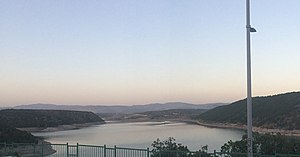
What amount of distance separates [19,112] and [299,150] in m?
111

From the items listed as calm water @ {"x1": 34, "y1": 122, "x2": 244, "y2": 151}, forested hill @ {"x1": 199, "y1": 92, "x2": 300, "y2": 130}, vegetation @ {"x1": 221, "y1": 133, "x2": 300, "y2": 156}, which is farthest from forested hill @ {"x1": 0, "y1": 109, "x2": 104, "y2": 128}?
vegetation @ {"x1": 221, "y1": 133, "x2": 300, "y2": 156}

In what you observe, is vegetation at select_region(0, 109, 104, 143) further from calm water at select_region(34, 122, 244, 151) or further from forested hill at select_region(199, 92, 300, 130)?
forested hill at select_region(199, 92, 300, 130)

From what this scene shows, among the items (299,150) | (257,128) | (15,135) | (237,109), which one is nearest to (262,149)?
(299,150)

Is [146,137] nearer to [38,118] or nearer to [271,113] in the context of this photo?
[271,113]

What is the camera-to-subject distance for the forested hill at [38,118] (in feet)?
378

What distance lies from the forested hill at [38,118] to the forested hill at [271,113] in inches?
1843

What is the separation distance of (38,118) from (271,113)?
63230 millimetres

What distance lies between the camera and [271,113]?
110938 mm

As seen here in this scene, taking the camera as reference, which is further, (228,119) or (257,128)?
(228,119)

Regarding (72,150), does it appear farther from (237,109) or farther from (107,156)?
(237,109)

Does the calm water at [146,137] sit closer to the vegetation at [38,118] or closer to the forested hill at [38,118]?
the vegetation at [38,118]

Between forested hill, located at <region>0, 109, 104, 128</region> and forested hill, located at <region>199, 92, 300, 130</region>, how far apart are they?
46.8m

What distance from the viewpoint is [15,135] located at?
6850 centimetres

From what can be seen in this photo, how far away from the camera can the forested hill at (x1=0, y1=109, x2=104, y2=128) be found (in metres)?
115
